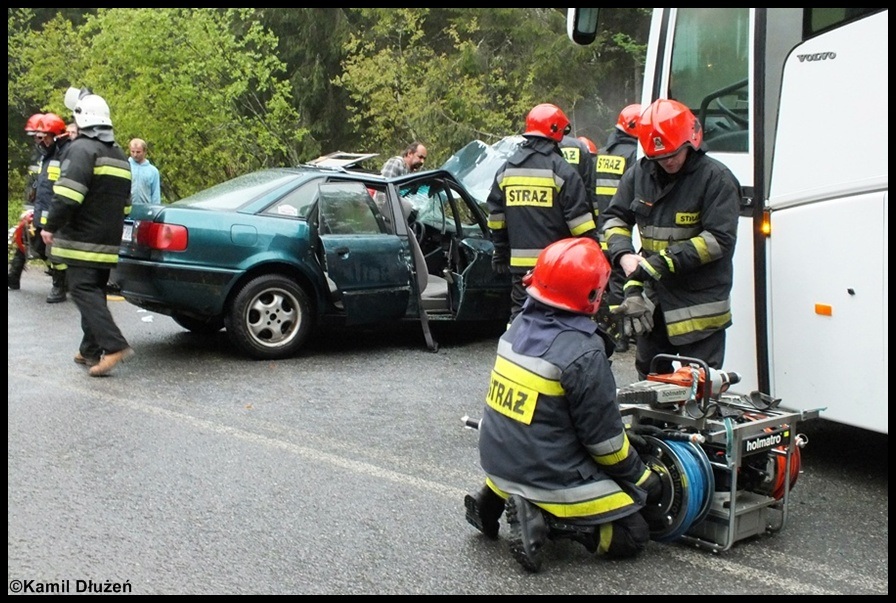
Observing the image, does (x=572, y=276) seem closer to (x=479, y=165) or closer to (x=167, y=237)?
(x=167, y=237)

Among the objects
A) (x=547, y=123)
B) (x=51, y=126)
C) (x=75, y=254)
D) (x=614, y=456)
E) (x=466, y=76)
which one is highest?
(x=466, y=76)

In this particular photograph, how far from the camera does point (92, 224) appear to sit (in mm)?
7391

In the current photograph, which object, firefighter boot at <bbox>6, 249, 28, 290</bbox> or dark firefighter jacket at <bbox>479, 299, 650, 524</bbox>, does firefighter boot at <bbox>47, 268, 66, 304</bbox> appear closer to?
firefighter boot at <bbox>6, 249, 28, 290</bbox>

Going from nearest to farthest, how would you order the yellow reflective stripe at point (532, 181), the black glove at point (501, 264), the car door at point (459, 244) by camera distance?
the yellow reflective stripe at point (532, 181) → the black glove at point (501, 264) → the car door at point (459, 244)

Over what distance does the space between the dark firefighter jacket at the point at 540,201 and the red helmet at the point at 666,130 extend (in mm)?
1769

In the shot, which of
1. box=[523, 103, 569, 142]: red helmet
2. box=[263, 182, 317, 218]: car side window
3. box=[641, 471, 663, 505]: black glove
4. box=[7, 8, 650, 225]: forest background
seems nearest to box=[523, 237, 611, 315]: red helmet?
box=[641, 471, 663, 505]: black glove

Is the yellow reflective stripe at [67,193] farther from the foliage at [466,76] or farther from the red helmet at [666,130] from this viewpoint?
the foliage at [466,76]

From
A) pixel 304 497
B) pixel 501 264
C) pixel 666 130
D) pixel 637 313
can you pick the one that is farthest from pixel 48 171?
pixel 666 130

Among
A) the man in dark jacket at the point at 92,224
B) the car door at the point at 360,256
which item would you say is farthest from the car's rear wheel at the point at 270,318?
the man in dark jacket at the point at 92,224

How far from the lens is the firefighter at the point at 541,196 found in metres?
6.82

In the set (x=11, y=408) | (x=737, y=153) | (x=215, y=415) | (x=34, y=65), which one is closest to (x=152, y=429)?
(x=215, y=415)

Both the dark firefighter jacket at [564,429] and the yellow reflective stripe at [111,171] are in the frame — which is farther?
the yellow reflective stripe at [111,171]

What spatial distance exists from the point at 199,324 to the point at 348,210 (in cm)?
167
